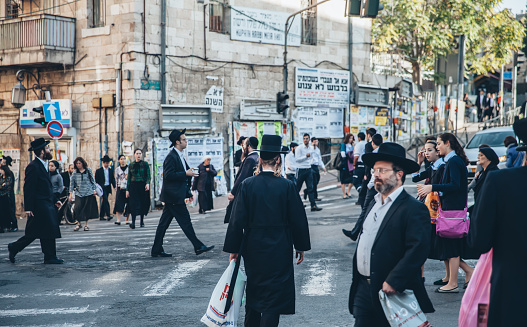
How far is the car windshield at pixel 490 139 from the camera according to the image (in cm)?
2128

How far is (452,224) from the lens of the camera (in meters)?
7.55

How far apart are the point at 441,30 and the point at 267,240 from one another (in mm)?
29263

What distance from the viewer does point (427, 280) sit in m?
8.49

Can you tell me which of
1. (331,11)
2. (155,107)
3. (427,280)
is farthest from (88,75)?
(427,280)

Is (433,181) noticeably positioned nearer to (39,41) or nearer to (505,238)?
(505,238)

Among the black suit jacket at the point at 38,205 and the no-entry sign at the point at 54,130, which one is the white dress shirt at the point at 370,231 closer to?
the black suit jacket at the point at 38,205

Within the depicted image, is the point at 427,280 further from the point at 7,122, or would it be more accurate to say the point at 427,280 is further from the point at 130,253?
the point at 7,122

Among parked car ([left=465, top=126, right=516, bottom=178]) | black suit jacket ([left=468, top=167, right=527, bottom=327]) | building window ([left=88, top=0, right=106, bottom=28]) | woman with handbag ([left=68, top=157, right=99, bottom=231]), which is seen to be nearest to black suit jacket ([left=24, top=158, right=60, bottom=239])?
woman with handbag ([left=68, top=157, right=99, bottom=231])

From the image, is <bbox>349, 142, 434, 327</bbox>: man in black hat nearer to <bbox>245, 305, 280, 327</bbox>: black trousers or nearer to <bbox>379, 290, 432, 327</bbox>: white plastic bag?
<bbox>379, 290, 432, 327</bbox>: white plastic bag

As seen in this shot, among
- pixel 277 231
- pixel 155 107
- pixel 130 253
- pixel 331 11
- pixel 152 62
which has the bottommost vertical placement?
pixel 130 253

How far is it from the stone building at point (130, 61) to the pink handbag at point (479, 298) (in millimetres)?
17200

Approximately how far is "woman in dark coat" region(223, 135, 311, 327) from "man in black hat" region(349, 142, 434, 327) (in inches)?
37.3

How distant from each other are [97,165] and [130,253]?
10562 mm

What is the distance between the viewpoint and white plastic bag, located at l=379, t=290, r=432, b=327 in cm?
413
